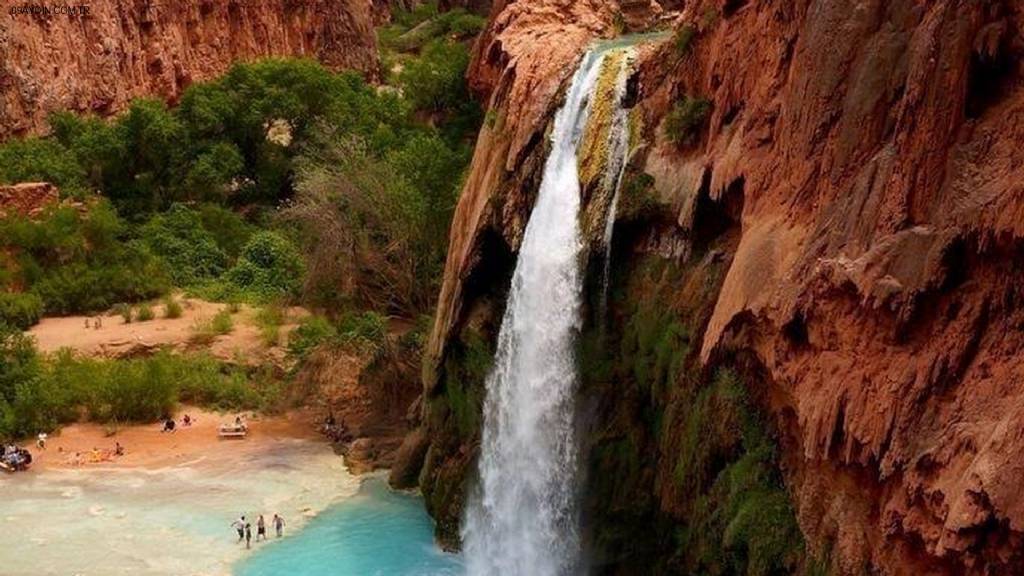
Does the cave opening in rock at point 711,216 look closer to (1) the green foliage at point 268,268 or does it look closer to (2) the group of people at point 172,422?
(2) the group of people at point 172,422

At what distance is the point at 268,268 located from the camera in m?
38.4

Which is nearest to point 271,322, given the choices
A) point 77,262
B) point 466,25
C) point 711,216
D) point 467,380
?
point 77,262

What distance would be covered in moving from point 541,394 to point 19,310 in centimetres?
2208

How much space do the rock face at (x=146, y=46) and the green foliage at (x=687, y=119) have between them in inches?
1380

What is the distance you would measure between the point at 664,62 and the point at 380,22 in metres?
58.7

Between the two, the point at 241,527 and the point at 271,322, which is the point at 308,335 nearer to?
the point at 271,322

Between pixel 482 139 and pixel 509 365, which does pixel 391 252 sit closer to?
pixel 482 139

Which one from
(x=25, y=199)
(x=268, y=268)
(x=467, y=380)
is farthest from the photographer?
(x=268, y=268)

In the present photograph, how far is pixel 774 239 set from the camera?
38.7 ft

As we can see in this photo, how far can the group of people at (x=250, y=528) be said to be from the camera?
20141 millimetres

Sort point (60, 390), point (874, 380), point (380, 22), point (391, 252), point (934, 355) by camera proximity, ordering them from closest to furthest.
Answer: point (934, 355) < point (874, 380) < point (60, 390) < point (391, 252) < point (380, 22)

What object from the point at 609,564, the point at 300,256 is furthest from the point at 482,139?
the point at 300,256

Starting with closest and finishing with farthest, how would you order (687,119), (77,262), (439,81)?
(687,119) < (77,262) < (439,81)

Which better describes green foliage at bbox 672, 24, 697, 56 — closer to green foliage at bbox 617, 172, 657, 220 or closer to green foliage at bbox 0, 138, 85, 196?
green foliage at bbox 617, 172, 657, 220
